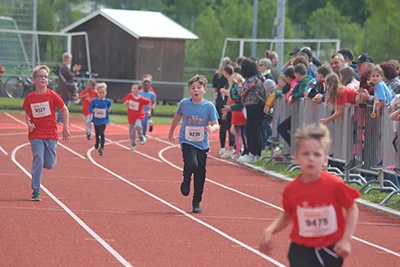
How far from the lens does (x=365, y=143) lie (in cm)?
1612

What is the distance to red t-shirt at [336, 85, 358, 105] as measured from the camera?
16.6 metres

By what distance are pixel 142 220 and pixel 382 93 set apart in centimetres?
A: 415

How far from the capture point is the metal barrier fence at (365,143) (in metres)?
15.0

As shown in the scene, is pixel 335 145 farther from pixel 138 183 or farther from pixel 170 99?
pixel 170 99

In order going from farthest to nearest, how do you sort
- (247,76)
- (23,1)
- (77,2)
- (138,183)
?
1. (77,2)
2. (23,1)
3. (247,76)
4. (138,183)

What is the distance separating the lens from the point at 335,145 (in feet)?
57.5

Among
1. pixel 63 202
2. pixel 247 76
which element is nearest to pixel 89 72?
pixel 247 76

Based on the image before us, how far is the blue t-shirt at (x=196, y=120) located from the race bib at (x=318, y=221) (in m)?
7.14

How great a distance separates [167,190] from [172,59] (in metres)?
28.9

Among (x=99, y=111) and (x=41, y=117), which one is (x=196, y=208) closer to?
(x=41, y=117)

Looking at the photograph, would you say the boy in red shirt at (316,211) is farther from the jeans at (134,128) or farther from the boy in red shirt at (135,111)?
the jeans at (134,128)

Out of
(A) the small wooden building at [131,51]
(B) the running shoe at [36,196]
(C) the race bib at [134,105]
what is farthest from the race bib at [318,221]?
(A) the small wooden building at [131,51]

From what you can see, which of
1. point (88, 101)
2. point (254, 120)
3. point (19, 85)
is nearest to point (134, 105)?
point (88, 101)

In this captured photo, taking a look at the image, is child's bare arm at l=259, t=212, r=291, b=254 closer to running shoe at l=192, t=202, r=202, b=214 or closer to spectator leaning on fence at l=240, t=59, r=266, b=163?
running shoe at l=192, t=202, r=202, b=214
